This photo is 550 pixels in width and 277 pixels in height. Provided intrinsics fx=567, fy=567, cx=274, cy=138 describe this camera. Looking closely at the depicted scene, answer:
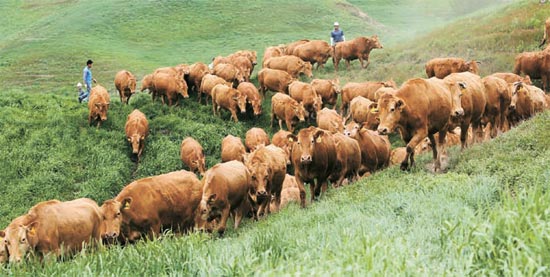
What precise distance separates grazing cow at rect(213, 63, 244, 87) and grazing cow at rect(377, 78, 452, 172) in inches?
491

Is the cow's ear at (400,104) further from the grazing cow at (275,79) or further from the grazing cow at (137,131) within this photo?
the grazing cow at (275,79)

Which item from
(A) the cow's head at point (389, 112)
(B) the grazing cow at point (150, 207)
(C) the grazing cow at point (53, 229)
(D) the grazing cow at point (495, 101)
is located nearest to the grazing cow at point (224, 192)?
(B) the grazing cow at point (150, 207)

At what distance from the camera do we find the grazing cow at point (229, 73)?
23.3 meters

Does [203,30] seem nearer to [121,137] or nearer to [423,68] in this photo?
[423,68]

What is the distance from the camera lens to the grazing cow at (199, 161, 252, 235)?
1154cm

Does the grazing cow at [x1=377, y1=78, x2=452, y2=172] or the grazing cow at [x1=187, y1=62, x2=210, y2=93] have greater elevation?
the grazing cow at [x1=377, y1=78, x2=452, y2=172]

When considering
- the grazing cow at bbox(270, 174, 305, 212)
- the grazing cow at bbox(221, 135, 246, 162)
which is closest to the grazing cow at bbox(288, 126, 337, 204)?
the grazing cow at bbox(270, 174, 305, 212)

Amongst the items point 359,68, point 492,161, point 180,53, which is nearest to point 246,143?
point 492,161

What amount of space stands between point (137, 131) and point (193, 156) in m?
2.16

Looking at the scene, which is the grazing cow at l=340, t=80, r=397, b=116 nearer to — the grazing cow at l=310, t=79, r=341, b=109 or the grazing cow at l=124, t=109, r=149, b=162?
the grazing cow at l=310, t=79, r=341, b=109

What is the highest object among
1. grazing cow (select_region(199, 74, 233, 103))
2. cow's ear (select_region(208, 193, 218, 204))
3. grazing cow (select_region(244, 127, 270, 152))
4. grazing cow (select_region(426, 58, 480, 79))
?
grazing cow (select_region(426, 58, 480, 79))

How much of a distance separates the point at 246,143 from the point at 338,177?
5.24 m

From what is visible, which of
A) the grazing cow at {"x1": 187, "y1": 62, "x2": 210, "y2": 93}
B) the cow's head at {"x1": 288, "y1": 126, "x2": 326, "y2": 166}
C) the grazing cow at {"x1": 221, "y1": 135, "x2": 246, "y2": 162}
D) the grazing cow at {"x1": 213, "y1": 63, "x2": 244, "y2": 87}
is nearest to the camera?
the cow's head at {"x1": 288, "y1": 126, "x2": 326, "y2": 166}

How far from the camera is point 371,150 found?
15250mm
